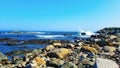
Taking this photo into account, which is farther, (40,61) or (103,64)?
(40,61)

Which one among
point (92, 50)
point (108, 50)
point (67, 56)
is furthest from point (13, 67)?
point (108, 50)

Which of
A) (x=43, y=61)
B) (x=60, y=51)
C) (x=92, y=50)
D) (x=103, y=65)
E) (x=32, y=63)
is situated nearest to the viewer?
(x=103, y=65)

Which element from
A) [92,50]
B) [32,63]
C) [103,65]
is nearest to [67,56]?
[92,50]

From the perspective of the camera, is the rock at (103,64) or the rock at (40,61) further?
the rock at (40,61)

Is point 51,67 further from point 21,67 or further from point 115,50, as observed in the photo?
point 115,50

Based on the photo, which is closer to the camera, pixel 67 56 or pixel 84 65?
pixel 84 65

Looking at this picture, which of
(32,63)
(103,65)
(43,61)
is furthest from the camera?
(43,61)

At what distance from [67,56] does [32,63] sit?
11.9 feet

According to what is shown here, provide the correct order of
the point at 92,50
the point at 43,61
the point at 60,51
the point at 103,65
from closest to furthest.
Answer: the point at 103,65 → the point at 43,61 → the point at 60,51 → the point at 92,50

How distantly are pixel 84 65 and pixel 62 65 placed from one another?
1116mm

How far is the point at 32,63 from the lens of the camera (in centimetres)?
1337

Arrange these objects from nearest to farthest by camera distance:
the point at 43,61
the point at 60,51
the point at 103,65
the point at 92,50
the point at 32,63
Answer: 1. the point at 103,65
2. the point at 32,63
3. the point at 43,61
4. the point at 60,51
5. the point at 92,50

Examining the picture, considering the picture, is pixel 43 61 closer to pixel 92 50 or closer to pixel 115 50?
pixel 92 50

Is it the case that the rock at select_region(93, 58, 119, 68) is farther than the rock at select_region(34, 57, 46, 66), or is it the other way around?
the rock at select_region(34, 57, 46, 66)
